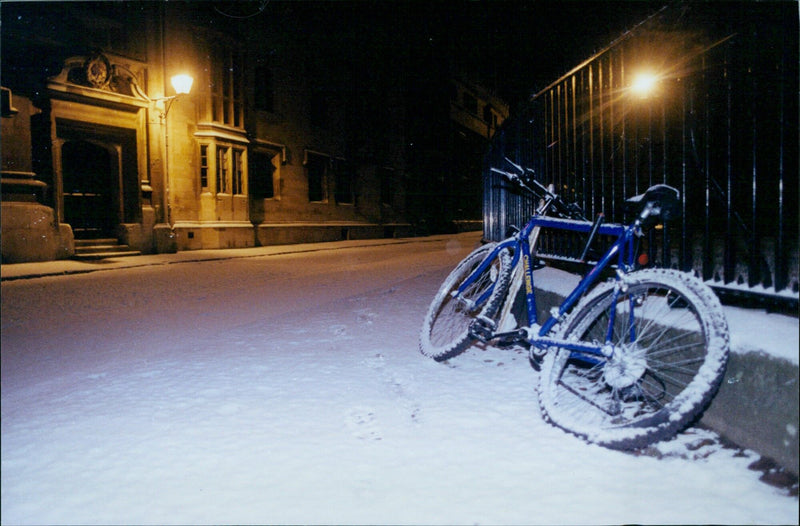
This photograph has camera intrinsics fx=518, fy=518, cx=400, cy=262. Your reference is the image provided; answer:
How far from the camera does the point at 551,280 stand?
4699mm

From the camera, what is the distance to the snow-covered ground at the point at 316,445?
219 centimetres

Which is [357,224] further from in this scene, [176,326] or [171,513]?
[171,513]

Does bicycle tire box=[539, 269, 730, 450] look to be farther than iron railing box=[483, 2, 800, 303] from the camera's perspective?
No

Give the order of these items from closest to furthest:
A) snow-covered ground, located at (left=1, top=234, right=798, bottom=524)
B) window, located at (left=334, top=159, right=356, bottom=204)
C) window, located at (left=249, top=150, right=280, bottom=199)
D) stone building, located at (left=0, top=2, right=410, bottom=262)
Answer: snow-covered ground, located at (left=1, top=234, right=798, bottom=524) → stone building, located at (left=0, top=2, right=410, bottom=262) → window, located at (left=249, top=150, right=280, bottom=199) → window, located at (left=334, top=159, right=356, bottom=204)

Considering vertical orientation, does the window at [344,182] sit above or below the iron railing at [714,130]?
above

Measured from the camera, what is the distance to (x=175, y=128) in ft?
60.8

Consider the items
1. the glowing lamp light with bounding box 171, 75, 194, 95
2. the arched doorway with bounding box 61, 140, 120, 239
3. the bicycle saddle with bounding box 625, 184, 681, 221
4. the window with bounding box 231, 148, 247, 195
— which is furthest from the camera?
the window with bounding box 231, 148, 247, 195

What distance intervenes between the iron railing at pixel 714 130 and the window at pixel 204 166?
1766 centimetres

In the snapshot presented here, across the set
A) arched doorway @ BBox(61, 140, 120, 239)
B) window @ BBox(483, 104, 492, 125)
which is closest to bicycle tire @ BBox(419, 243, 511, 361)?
arched doorway @ BBox(61, 140, 120, 239)

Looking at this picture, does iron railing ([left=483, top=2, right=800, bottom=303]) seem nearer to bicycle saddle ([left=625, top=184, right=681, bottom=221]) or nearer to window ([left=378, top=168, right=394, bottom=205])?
bicycle saddle ([left=625, top=184, right=681, bottom=221])

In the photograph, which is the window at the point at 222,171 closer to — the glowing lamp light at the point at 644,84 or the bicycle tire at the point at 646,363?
the glowing lamp light at the point at 644,84

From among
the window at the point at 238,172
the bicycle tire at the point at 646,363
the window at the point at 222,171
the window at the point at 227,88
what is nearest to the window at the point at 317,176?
the window at the point at 238,172

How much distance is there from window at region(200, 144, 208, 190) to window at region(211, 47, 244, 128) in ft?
4.35

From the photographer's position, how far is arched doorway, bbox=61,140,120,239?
16.3 meters
